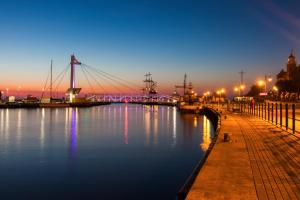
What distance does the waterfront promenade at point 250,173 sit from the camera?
8.20 meters

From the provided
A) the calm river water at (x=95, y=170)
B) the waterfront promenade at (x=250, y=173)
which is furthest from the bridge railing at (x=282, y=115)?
the calm river water at (x=95, y=170)

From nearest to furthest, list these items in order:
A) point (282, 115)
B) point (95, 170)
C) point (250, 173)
Result: point (250, 173) → point (95, 170) → point (282, 115)

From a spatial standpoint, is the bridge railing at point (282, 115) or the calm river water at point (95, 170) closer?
the calm river water at point (95, 170)

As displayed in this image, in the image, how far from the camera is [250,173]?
10.2 m

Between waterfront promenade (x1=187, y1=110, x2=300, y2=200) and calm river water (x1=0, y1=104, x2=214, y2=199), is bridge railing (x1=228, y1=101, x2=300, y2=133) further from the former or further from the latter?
calm river water (x1=0, y1=104, x2=214, y2=199)

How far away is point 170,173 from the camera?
18.3 m

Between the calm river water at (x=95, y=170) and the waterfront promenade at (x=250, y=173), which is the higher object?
the waterfront promenade at (x=250, y=173)

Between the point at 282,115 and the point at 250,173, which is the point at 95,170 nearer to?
the point at 250,173

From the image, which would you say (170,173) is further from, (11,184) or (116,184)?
(11,184)

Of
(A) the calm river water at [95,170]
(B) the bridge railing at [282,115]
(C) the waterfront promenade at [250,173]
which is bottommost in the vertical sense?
(A) the calm river water at [95,170]

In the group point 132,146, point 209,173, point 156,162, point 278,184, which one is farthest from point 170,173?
point 132,146

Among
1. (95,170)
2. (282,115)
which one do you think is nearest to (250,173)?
(95,170)

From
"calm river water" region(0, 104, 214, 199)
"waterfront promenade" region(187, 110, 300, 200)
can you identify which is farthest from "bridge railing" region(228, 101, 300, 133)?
"calm river water" region(0, 104, 214, 199)

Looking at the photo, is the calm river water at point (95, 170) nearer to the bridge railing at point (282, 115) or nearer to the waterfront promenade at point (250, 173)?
the waterfront promenade at point (250, 173)
